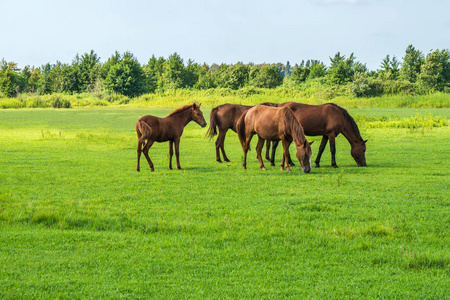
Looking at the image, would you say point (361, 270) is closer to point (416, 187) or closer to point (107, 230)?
point (107, 230)

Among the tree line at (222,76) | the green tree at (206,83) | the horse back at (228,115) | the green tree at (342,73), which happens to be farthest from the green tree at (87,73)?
the horse back at (228,115)

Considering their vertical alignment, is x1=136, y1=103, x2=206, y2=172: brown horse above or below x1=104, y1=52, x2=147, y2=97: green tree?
below

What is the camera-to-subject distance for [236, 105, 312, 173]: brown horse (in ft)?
43.0

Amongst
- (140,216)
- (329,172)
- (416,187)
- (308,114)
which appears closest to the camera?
(140,216)

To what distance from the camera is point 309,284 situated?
17.4 feet

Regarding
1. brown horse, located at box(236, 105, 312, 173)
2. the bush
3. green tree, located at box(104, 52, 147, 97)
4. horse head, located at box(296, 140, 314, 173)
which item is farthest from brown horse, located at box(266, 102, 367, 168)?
green tree, located at box(104, 52, 147, 97)

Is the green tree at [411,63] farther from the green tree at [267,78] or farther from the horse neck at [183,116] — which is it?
the horse neck at [183,116]

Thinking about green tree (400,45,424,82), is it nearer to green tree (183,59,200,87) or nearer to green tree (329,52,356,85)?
green tree (329,52,356,85)

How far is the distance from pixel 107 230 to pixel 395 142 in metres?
18.2

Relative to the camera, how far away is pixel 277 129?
537 inches

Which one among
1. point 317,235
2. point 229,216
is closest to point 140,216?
point 229,216

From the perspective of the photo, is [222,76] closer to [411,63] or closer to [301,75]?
[301,75]

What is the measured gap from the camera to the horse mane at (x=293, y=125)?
1311cm

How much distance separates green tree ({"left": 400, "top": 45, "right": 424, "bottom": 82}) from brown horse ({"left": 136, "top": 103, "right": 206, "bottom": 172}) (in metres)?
57.4
